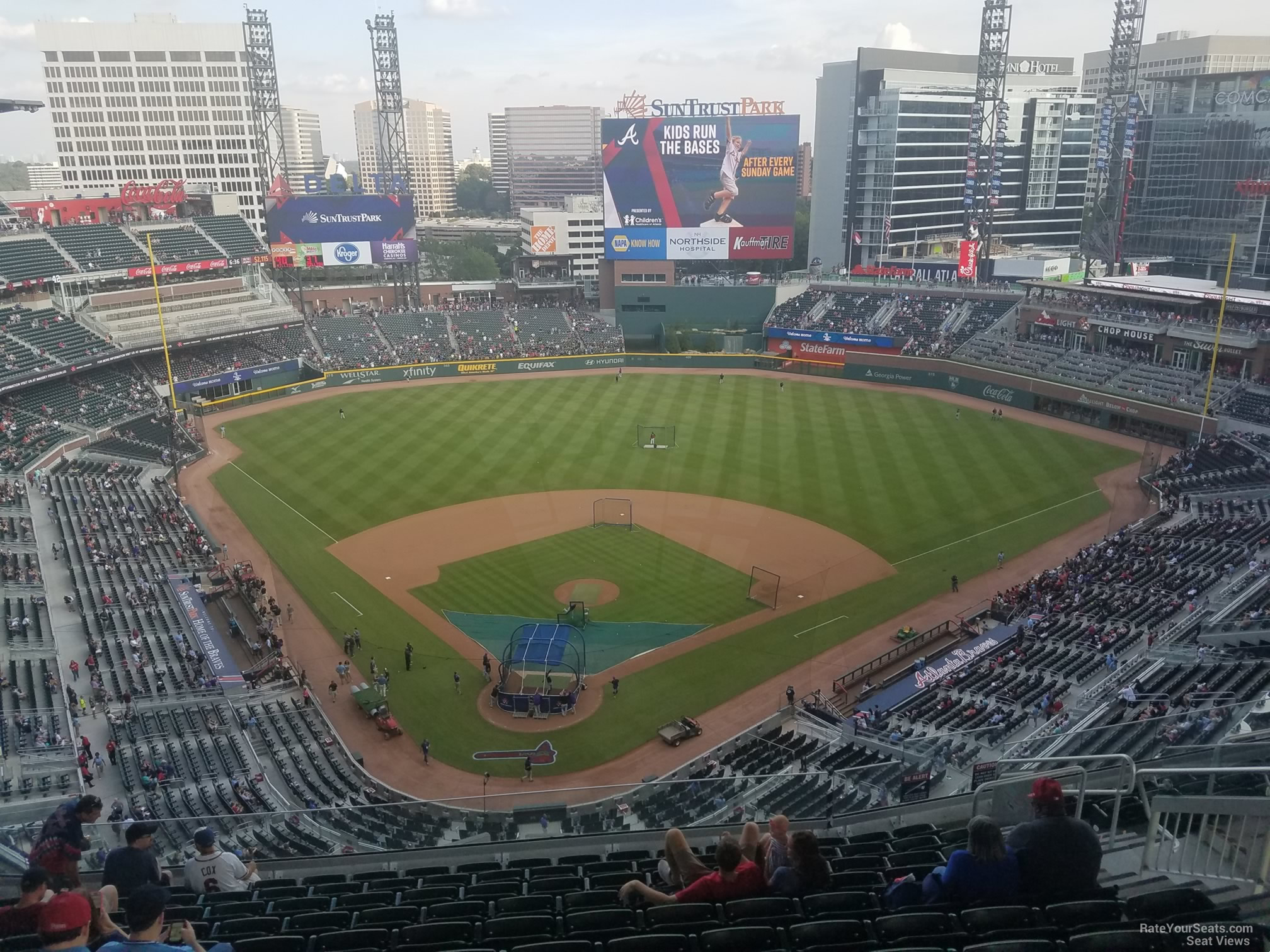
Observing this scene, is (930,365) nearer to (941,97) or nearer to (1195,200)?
(1195,200)

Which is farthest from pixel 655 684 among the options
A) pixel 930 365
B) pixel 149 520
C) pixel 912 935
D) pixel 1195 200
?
pixel 1195 200

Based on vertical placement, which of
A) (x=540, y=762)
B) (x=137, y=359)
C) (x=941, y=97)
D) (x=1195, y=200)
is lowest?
(x=540, y=762)

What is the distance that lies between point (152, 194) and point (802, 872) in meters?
67.3

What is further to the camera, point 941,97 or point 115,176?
point 115,176

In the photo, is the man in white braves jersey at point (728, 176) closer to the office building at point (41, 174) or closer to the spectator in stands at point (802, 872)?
the spectator in stands at point (802, 872)

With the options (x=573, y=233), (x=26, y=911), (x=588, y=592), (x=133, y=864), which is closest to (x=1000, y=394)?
(x=588, y=592)

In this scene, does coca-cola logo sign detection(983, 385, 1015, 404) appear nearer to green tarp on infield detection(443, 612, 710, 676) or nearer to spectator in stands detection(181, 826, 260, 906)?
green tarp on infield detection(443, 612, 710, 676)

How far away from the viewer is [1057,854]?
21.9ft

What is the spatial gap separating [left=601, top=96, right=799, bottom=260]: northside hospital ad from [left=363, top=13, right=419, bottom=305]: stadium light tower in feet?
48.9

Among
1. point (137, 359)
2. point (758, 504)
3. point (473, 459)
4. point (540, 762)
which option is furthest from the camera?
point (137, 359)

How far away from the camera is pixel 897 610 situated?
2855cm

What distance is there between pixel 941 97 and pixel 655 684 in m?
83.3

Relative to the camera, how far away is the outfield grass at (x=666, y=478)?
25.0 m

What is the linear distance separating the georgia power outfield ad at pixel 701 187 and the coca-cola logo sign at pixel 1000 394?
19818mm
